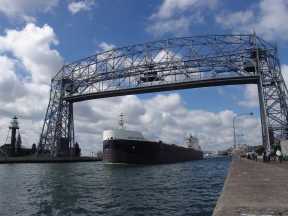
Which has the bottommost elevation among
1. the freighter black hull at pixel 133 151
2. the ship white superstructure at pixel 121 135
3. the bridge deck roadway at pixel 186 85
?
the freighter black hull at pixel 133 151

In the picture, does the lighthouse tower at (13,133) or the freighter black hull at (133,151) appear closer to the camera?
the freighter black hull at (133,151)

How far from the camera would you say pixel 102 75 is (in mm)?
50938

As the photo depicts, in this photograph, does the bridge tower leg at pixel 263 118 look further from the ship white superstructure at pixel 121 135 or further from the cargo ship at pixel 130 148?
the ship white superstructure at pixel 121 135

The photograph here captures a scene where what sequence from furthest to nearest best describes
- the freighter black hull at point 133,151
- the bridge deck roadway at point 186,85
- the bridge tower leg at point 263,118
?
the bridge deck roadway at point 186,85, the freighter black hull at point 133,151, the bridge tower leg at point 263,118

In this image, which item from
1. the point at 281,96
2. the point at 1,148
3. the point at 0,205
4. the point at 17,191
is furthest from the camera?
the point at 1,148

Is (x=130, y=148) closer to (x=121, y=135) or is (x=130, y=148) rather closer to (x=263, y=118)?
(x=121, y=135)

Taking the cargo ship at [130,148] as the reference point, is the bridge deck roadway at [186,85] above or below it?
above

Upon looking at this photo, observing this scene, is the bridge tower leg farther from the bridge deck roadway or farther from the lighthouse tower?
the lighthouse tower

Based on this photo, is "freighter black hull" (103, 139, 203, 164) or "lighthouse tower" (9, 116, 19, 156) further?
"lighthouse tower" (9, 116, 19, 156)

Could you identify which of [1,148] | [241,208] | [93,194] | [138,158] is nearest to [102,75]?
[138,158]

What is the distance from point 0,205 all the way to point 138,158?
1229 inches

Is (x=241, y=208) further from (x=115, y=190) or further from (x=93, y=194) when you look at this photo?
(x=115, y=190)

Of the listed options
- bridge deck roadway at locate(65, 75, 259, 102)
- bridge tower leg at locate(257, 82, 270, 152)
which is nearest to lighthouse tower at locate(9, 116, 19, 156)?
bridge deck roadway at locate(65, 75, 259, 102)

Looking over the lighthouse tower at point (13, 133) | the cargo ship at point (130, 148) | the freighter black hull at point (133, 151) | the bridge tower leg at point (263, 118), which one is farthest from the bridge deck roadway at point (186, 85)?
the lighthouse tower at point (13, 133)
